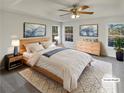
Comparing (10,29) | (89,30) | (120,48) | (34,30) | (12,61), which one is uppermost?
(89,30)

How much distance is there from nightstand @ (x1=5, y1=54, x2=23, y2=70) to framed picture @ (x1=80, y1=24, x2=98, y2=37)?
430 cm

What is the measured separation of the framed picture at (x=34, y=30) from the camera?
4852mm

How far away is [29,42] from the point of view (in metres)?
5.00

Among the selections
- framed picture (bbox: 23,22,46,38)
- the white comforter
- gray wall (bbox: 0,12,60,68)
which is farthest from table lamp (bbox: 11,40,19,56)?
the white comforter

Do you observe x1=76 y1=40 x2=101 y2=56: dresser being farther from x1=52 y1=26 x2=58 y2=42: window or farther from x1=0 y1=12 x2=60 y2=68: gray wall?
x1=0 y1=12 x2=60 y2=68: gray wall

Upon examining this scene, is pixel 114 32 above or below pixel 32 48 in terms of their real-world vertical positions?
above

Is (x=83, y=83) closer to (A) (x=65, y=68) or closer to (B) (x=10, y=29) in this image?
(A) (x=65, y=68)

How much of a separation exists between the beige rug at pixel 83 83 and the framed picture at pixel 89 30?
117 inches

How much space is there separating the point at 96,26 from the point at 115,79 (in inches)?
146

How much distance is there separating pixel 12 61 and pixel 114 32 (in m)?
5.39

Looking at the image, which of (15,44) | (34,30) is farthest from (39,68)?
(34,30)

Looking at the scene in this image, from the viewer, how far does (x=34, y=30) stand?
5250 mm

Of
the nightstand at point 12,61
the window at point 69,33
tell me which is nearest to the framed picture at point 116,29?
the window at point 69,33

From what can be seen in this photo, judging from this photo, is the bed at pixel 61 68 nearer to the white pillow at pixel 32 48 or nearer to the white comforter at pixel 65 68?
the white comforter at pixel 65 68
